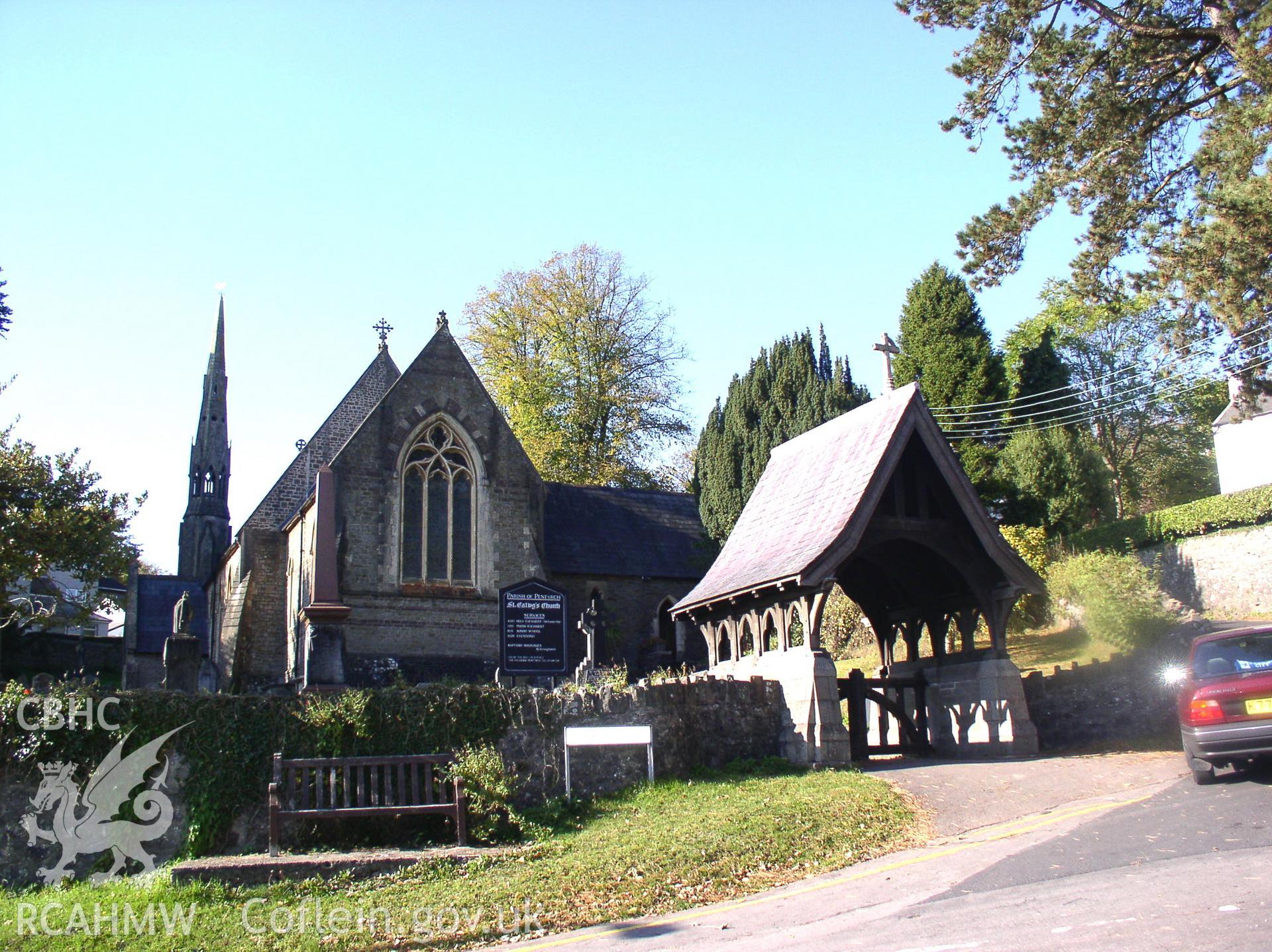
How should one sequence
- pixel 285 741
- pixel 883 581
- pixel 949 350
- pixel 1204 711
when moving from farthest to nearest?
pixel 949 350, pixel 883 581, pixel 1204 711, pixel 285 741

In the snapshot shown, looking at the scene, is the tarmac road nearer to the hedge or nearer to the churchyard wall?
the churchyard wall

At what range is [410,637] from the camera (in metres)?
23.8

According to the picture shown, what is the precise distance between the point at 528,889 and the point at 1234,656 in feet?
26.9

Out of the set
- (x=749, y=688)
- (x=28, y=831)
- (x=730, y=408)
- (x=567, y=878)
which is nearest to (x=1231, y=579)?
(x=730, y=408)

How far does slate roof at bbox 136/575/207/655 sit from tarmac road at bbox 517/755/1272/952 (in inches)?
1181

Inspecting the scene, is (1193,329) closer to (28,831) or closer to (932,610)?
(932,610)

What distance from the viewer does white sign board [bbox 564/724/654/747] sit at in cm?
1238

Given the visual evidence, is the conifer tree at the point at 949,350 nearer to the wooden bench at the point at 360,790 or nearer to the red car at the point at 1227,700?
the red car at the point at 1227,700

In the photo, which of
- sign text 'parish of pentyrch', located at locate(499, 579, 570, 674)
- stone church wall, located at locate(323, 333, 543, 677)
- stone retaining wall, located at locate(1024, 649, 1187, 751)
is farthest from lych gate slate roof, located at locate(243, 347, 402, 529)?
stone retaining wall, located at locate(1024, 649, 1187, 751)

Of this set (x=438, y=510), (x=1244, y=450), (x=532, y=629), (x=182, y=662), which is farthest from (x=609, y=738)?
(x=1244, y=450)

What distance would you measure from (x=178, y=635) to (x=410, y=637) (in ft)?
25.5

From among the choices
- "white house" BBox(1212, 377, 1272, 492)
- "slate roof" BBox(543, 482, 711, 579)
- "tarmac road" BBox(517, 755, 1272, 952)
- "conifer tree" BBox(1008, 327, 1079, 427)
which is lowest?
"tarmac road" BBox(517, 755, 1272, 952)

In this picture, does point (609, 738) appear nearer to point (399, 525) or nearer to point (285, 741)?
point (285, 741)

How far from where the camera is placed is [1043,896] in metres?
8.20
